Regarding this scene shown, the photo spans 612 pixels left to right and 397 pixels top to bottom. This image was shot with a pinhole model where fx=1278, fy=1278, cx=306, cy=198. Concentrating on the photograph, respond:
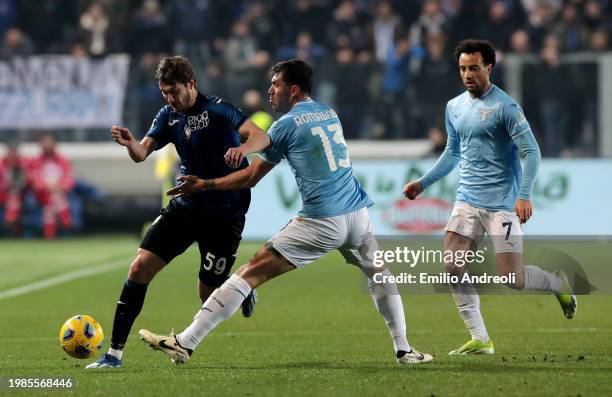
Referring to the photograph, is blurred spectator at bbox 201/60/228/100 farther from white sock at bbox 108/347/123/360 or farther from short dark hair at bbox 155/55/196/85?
white sock at bbox 108/347/123/360

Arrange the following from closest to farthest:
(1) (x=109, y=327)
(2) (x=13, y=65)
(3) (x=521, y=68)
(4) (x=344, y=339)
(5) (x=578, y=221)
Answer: (4) (x=344, y=339) < (1) (x=109, y=327) < (5) (x=578, y=221) < (3) (x=521, y=68) < (2) (x=13, y=65)

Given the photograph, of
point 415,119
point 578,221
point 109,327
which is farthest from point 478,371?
point 415,119

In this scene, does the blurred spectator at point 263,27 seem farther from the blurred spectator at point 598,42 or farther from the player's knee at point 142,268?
the player's knee at point 142,268

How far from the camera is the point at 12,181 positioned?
2334cm

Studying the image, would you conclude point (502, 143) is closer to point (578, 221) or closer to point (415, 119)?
point (578, 221)

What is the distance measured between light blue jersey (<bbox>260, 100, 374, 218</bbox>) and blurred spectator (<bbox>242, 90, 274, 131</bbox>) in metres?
11.2

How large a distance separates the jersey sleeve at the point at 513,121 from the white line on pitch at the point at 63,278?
23.7ft

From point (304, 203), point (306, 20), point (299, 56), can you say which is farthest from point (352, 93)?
point (304, 203)

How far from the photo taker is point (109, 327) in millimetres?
11266

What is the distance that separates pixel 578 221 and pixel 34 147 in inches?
398

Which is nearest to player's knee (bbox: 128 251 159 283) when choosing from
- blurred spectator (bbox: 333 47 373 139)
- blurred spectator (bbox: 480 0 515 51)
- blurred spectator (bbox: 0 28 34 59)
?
blurred spectator (bbox: 333 47 373 139)

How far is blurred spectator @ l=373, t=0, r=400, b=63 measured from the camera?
2333 cm

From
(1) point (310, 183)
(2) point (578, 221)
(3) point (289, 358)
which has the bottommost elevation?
(2) point (578, 221)

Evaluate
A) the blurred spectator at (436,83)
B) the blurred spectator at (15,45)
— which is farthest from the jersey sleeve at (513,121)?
the blurred spectator at (15,45)
